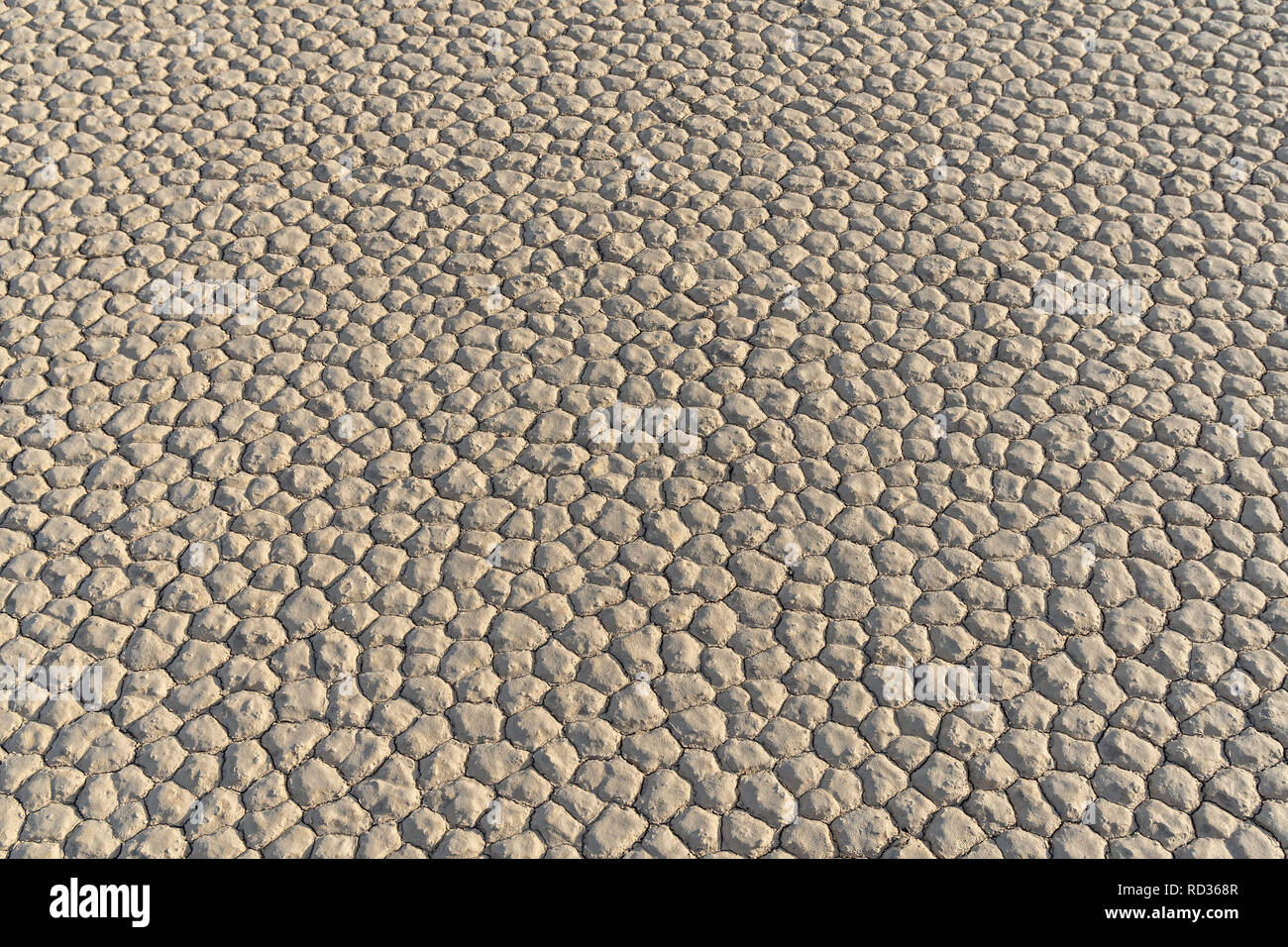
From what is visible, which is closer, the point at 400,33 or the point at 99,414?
the point at 99,414

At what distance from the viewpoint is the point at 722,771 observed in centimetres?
424

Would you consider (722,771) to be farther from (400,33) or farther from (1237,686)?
(400,33)

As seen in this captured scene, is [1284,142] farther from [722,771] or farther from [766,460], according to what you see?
[722,771]

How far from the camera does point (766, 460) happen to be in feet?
16.9

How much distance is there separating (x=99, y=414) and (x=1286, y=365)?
217 inches

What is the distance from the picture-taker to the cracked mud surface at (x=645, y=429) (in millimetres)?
4230

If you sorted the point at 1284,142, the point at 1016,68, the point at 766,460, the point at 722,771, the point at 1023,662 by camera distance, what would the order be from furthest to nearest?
1. the point at 1016,68
2. the point at 1284,142
3. the point at 766,460
4. the point at 1023,662
5. the point at 722,771

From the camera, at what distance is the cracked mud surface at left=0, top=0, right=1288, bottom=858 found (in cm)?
423

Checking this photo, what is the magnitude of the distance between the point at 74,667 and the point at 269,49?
427 cm

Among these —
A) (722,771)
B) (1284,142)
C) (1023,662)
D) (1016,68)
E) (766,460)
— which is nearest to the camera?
(722,771)

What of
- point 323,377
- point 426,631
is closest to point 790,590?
point 426,631

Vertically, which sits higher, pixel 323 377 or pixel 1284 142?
pixel 1284 142

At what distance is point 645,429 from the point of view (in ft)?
17.3

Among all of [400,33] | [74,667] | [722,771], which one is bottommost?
[74,667]
